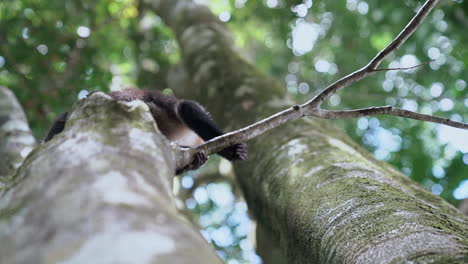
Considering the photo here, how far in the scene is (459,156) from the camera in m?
4.16

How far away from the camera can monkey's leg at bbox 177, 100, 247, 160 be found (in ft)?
9.19

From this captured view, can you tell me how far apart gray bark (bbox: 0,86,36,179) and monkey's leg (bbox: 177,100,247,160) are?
3.10ft

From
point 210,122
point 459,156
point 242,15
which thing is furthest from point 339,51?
point 210,122

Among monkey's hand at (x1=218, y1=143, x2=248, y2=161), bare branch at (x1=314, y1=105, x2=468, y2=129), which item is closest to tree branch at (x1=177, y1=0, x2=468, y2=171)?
bare branch at (x1=314, y1=105, x2=468, y2=129)

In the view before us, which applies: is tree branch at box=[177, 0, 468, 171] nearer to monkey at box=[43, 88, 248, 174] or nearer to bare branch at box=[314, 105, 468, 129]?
bare branch at box=[314, 105, 468, 129]

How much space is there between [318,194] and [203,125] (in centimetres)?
122

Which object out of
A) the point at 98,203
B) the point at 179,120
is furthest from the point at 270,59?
the point at 98,203

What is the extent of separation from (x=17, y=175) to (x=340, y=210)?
109cm

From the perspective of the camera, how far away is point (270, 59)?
6418mm

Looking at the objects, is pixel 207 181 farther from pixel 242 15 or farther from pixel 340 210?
pixel 340 210

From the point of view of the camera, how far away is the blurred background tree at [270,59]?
14.3 feet

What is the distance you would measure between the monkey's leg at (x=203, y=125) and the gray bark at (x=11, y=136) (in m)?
0.94

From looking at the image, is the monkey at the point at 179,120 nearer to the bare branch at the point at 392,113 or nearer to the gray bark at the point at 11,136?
the gray bark at the point at 11,136

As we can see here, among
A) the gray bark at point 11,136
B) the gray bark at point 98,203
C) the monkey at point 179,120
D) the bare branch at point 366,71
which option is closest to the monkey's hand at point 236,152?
the monkey at point 179,120
